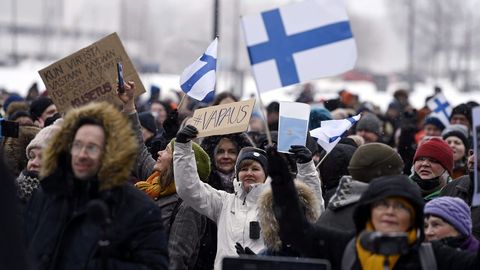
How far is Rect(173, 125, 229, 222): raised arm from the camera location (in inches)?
285

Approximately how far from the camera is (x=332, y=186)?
8469 mm

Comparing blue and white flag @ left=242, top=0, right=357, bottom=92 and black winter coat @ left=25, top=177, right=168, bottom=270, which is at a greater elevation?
blue and white flag @ left=242, top=0, right=357, bottom=92

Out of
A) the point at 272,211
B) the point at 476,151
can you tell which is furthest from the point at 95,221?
the point at 476,151

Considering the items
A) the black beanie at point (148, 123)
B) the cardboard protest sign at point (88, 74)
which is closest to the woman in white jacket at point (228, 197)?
the cardboard protest sign at point (88, 74)

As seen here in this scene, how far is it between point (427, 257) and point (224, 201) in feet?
7.32

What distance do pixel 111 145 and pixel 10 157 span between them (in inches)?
116

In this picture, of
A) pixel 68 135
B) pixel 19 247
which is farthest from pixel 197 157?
pixel 19 247

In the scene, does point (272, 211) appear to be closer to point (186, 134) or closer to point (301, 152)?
point (301, 152)

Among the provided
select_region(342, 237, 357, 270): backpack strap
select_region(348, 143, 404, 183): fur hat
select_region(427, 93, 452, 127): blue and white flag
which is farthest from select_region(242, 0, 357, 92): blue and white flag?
select_region(427, 93, 452, 127): blue and white flag

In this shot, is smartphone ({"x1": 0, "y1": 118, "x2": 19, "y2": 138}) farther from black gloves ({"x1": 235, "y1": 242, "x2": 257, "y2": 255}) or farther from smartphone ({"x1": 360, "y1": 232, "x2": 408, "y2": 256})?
smartphone ({"x1": 360, "y1": 232, "x2": 408, "y2": 256})

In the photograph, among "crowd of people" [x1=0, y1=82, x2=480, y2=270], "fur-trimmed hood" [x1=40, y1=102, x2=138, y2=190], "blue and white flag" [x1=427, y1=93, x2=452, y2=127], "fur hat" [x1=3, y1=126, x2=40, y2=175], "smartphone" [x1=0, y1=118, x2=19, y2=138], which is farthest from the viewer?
"blue and white flag" [x1=427, y1=93, x2=452, y2=127]

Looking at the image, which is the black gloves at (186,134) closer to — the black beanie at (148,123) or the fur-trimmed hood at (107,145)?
the fur-trimmed hood at (107,145)

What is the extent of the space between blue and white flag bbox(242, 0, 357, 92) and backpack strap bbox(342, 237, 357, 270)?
5.14 feet

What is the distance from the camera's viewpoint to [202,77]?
909 centimetres
